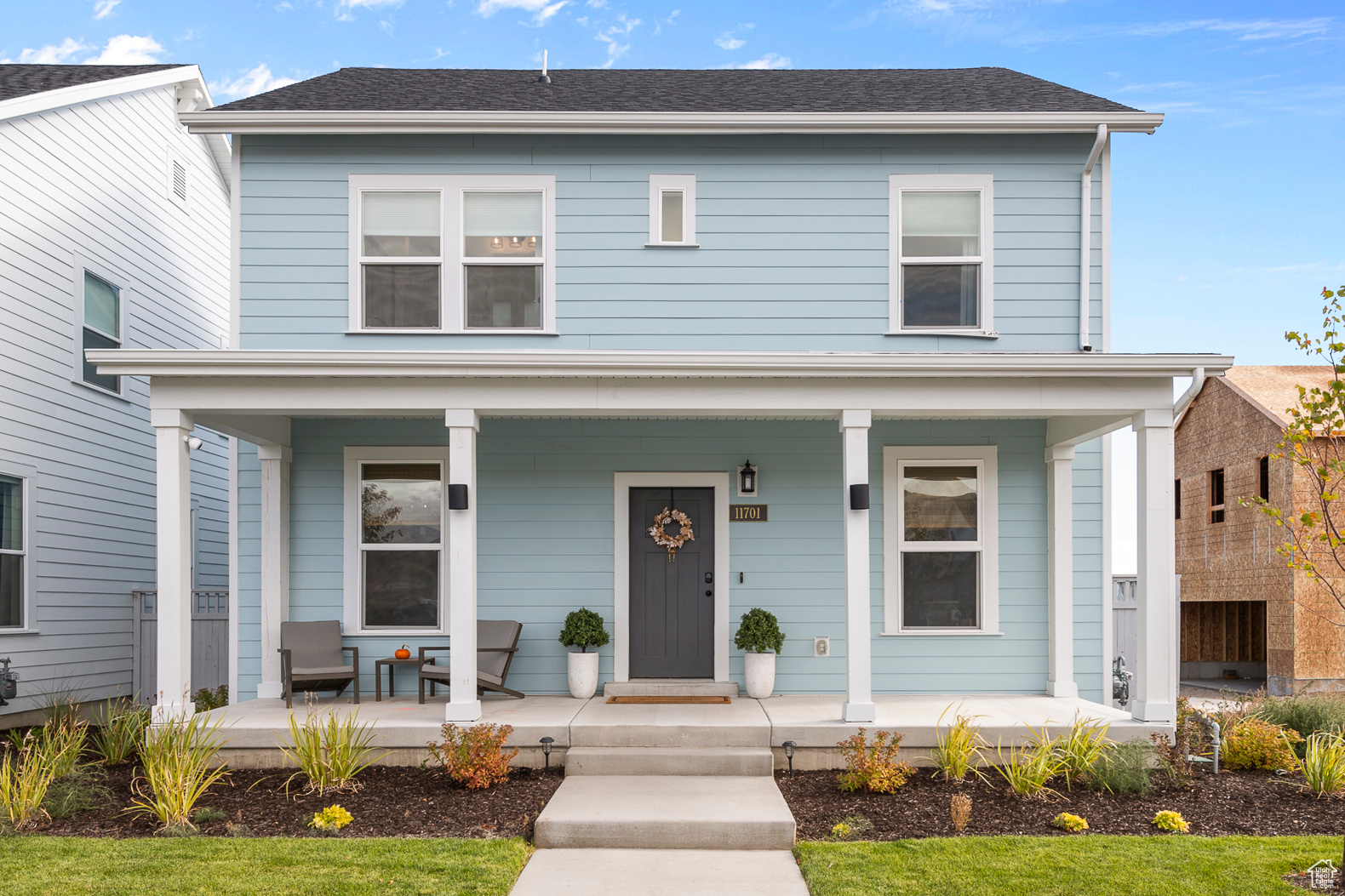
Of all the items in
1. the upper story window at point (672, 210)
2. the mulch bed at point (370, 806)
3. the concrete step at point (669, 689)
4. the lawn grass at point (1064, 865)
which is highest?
the upper story window at point (672, 210)

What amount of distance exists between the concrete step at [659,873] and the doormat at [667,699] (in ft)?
9.27

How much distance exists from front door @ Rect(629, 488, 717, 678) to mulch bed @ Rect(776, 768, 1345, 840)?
7.34ft

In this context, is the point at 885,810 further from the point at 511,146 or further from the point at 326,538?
the point at 511,146

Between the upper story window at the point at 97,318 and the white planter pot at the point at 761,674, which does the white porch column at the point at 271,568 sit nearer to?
the upper story window at the point at 97,318

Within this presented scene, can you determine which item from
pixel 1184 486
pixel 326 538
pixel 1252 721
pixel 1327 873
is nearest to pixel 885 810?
pixel 1327 873

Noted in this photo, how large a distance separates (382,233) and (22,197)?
3575 millimetres

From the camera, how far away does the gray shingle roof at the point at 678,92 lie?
888 cm

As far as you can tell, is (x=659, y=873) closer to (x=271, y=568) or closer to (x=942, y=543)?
(x=942, y=543)

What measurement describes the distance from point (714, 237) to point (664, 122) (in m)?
1.06

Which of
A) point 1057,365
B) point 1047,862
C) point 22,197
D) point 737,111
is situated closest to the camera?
point 1047,862

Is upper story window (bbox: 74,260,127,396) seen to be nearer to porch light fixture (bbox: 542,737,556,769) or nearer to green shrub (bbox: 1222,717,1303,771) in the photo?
porch light fixture (bbox: 542,737,556,769)

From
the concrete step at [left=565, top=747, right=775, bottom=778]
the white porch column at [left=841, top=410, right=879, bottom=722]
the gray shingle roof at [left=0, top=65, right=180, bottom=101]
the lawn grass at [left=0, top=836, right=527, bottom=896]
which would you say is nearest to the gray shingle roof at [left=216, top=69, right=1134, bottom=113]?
the gray shingle roof at [left=0, top=65, right=180, bottom=101]

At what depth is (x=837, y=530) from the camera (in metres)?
8.73

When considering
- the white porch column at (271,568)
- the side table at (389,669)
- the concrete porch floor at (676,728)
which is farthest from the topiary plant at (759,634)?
the white porch column at (271,568)
